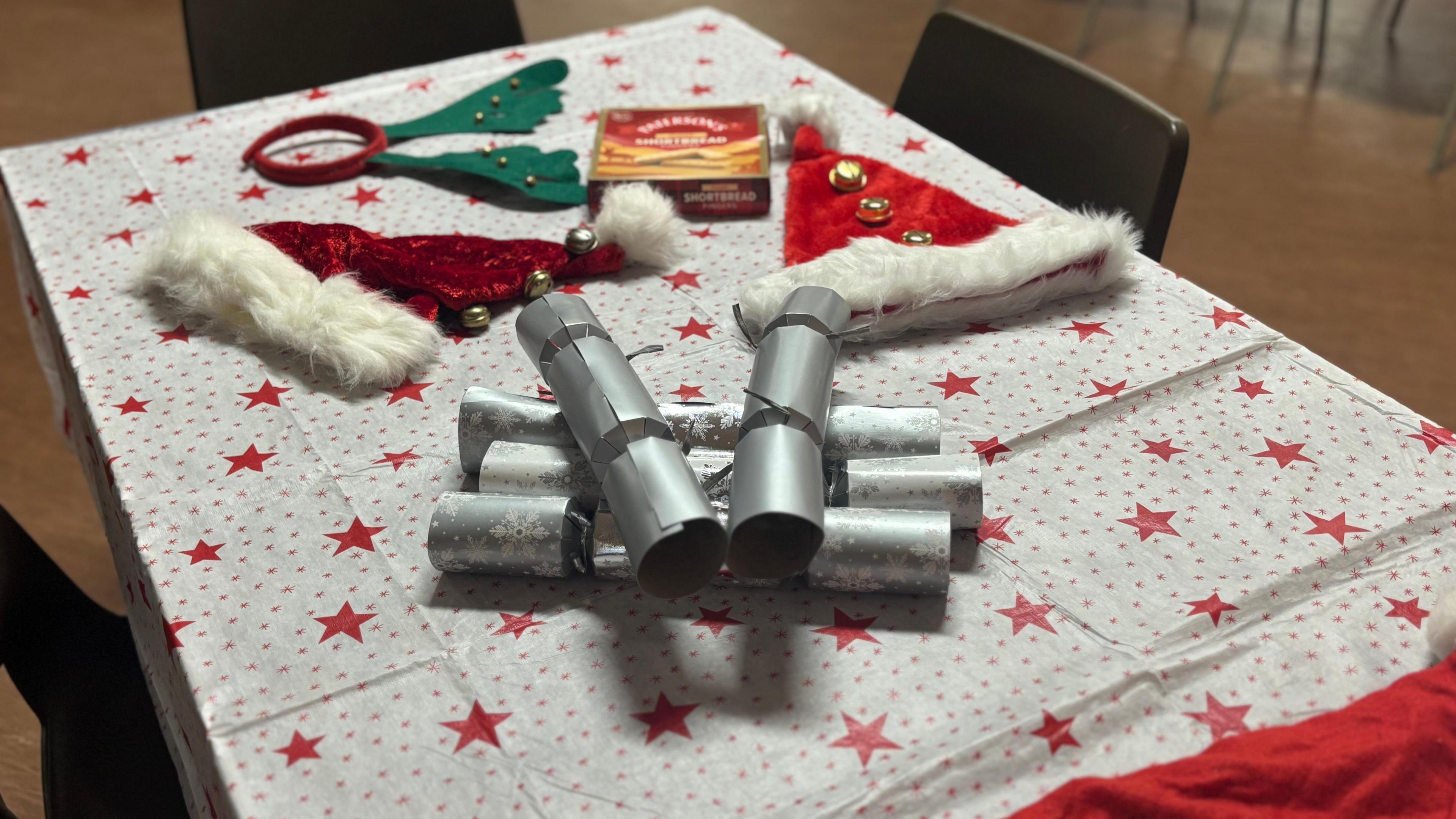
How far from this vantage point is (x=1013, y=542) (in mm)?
769

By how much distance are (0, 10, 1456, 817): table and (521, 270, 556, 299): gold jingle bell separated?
0.11 feet

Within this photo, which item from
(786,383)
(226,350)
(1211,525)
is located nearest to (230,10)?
(226,350)

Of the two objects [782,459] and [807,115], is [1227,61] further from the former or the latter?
[782,459]

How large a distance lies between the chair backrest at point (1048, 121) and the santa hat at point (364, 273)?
509 mm

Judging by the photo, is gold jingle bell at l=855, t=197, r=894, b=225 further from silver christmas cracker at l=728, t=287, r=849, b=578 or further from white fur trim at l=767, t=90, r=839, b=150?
silver christmas cracker at l=728, t=287, r=849, b=578

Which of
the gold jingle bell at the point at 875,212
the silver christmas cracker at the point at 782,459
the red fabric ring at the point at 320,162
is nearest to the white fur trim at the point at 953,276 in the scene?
the gold jingle bell at the point at 875,212

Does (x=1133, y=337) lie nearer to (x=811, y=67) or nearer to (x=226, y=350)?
(x=811, y=67)

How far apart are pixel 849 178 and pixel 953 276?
26cm

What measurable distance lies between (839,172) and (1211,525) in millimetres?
598

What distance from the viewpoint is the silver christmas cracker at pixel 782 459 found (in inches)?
24.8

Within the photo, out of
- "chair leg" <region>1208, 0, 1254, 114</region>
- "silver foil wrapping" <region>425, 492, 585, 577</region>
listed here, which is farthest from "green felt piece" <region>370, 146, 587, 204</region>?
"chair leg" <region>1208, 0, 1254, 114</region>

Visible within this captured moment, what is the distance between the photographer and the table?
62 centimetres

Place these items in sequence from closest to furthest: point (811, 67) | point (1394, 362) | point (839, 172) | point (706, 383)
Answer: point (706, 383) < point (839, 172) < point (811, 67) < point (1394, 362)

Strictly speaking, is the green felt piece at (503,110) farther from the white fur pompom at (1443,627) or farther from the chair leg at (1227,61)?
the chair leg at (1227,61)
